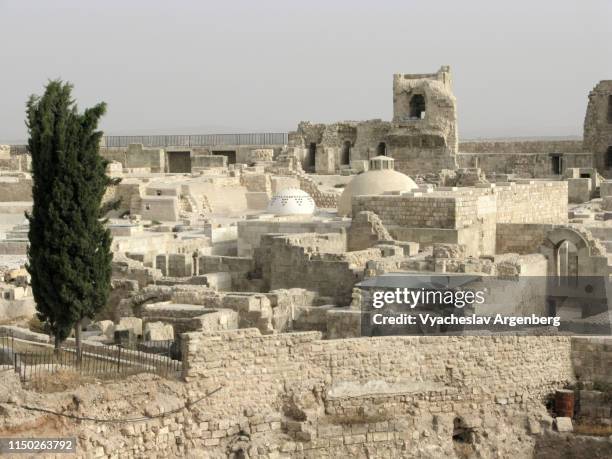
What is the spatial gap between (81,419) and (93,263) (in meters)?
2.76

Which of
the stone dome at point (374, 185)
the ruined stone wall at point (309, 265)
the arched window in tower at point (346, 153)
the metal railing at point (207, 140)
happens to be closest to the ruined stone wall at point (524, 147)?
the arched window in tower at point (346, 153)

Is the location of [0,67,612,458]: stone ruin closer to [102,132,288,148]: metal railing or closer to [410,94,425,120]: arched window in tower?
[410,94,425,120]: arched window in tower

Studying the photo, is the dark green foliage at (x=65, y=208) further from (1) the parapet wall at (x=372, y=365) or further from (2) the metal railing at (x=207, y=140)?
(2) the metal railing at (x=207, y=140)

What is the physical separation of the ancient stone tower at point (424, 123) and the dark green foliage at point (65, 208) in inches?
1352

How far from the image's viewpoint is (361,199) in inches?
900

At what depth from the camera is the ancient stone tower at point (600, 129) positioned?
49750 millimetres

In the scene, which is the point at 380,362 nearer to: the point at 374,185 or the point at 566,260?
the point at 566,260

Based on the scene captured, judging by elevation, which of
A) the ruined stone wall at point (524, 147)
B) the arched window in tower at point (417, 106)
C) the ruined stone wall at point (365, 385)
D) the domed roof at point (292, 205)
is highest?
the arched window in tower at point (417, 106)

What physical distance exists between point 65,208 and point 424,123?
116ft

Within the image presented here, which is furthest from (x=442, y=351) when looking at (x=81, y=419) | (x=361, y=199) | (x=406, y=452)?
(x=361, y=199)

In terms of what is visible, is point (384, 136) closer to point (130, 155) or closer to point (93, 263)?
point (130, 155)

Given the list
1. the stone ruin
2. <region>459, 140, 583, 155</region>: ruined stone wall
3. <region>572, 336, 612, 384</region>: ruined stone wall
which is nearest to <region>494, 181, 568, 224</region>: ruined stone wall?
the stone ruin

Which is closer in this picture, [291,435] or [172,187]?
[291,435]

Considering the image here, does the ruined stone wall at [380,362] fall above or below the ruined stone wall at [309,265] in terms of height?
below
